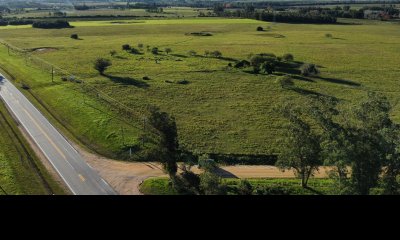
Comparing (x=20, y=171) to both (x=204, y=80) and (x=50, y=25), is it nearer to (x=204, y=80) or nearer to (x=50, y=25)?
(x=204, y=80)

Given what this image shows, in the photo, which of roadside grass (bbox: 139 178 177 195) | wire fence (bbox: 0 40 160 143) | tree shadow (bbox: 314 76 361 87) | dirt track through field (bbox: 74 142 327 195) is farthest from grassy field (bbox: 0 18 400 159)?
roadside grass (bbox: 139 178 177 195)

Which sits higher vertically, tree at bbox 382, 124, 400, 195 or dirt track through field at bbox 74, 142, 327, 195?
tree at bbox 382, 124, 400, 195

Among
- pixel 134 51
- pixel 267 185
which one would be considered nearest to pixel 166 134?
pixel 267 185

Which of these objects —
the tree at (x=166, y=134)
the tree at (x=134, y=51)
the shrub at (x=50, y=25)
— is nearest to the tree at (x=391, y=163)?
the tree at (x=166, y=134)

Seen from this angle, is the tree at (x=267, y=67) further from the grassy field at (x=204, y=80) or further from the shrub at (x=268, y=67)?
the grassy field at (x=204, y=80)

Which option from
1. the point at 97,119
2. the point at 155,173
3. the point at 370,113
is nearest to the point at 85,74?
the point at 97,119

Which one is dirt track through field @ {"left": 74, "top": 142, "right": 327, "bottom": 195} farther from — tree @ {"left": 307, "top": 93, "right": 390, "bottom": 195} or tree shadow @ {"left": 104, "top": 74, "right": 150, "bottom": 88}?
tree shadow @ {"left": 104, "top": 74, "right": 150, "bottom": 88}
